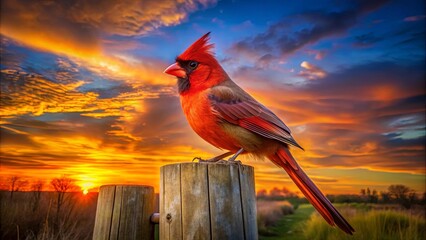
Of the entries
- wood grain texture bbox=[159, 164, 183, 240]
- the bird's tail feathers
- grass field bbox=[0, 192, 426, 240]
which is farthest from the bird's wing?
grass field bbox=[0, 192, 426, 240]

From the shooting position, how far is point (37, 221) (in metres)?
7.13

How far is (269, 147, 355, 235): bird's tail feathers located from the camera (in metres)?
3.03

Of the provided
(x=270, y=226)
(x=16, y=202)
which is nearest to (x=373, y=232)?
(x=270, y=226)

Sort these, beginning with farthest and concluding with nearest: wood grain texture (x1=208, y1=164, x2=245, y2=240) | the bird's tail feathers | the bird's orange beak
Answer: the bird's orange beak
the bird's tail feathers
wood grain texture (x1=208, y1=164, x2=245, y2=240)

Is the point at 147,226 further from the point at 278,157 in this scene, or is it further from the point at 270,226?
the point at 270,226

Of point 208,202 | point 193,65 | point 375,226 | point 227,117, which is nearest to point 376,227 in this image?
point 375,226

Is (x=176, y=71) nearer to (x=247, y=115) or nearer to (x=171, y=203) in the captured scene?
(x=247, y=115)

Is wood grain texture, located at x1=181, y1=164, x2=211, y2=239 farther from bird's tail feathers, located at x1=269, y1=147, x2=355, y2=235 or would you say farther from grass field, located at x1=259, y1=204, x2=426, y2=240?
grass field, located at x1=259, y1=204, x2=426, y2=240

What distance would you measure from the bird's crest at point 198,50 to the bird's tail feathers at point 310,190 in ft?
4.53

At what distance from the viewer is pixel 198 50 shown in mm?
3934

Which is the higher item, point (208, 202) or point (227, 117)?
point (227, 117)

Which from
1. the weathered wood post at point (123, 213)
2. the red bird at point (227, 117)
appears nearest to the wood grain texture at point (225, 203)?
the red bird at point (227, 117)

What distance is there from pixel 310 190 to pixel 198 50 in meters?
1.95

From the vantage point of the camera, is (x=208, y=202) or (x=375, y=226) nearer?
(x=208, y=202)
